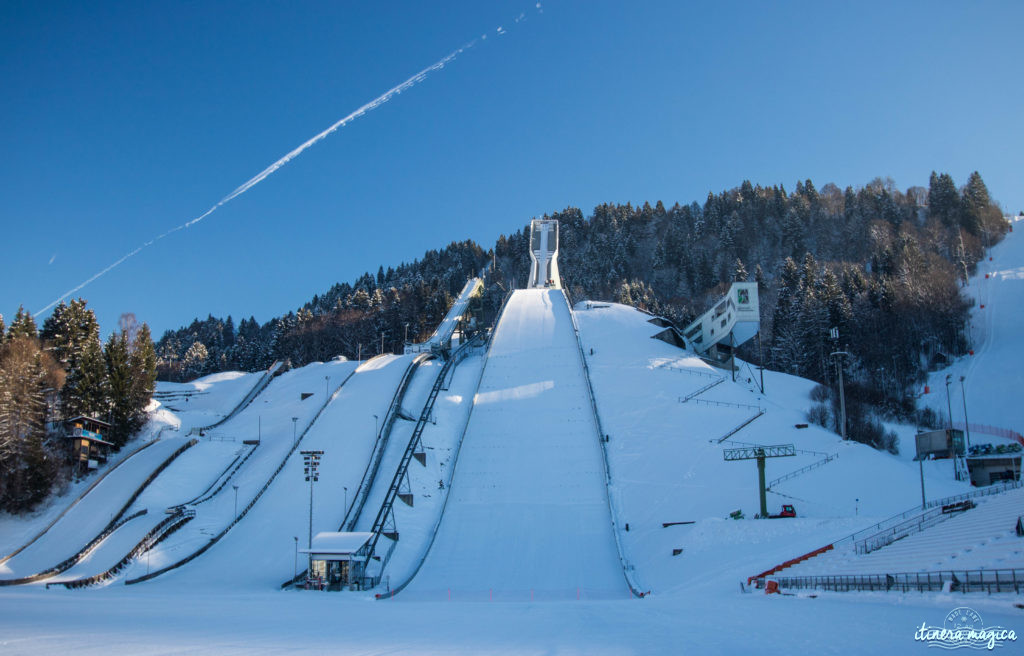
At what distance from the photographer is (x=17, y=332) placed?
2958 cm

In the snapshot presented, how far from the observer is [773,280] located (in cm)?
6731

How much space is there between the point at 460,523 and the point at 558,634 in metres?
12.0

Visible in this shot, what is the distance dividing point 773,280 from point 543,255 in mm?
24886

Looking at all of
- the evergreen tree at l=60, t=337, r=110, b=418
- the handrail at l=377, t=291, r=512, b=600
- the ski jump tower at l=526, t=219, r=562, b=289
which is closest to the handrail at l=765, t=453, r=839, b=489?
the handrail at l=377, t=291, r=512, b=600

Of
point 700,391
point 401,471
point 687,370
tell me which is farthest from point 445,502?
point 687,370

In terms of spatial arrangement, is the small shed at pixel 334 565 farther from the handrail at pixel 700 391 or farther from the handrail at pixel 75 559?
the handrail at pixel 700 391

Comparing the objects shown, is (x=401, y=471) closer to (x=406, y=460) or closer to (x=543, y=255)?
(x=406, y=460)

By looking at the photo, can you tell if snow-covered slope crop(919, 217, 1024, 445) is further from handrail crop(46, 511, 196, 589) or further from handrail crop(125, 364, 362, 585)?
handrail crop(46, 511, 196, 589)

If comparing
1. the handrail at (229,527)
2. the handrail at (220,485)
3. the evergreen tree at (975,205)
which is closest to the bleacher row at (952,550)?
the handrail at (229,527)

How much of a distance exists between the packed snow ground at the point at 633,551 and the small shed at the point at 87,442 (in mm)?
5378

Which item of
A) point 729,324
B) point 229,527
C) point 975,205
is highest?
point 975,205

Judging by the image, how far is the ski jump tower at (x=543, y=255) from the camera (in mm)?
56656

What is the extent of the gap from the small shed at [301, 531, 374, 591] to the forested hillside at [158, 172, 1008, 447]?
20405mm

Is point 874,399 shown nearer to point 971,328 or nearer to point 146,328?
point 971,328
